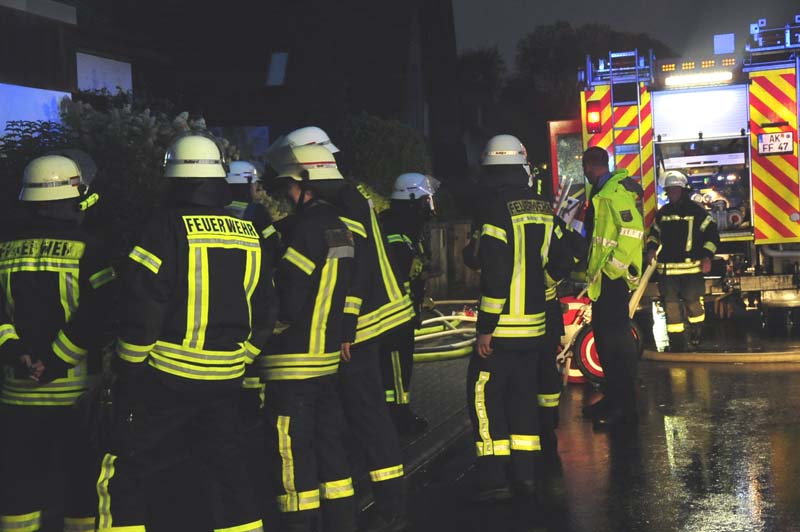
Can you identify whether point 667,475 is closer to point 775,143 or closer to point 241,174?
point 241,174

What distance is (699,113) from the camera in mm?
12430

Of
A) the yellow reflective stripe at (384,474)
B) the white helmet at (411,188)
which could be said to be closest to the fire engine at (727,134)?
the white helmet at (411,188)

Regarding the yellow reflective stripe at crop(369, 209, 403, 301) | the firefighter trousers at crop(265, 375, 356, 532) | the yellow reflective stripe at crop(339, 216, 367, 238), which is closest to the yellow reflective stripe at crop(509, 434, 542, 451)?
the yellow reflective stripe at crop(369, 209, 403, 301)

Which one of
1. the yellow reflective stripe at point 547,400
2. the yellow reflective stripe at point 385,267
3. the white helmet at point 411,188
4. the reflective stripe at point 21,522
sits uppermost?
the white helmet at point 411,188

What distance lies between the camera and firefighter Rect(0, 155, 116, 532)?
5.06 meters

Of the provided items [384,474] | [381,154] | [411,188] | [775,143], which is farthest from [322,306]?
[381,154]

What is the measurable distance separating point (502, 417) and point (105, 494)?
Result: 2748 mm

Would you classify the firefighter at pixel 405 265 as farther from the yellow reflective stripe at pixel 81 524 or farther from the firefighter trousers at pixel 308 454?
the yellow reflective stripe at pixel 81 524

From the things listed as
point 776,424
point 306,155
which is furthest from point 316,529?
point 776,424

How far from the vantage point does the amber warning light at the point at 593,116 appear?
488 inches

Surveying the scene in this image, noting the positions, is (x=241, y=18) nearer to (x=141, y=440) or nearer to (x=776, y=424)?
(x=776, y=424)

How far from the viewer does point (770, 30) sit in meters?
12.2

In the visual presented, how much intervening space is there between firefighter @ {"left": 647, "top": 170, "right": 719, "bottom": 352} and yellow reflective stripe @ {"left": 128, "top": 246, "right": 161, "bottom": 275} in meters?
7.71

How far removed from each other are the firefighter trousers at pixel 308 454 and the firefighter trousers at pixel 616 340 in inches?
129
